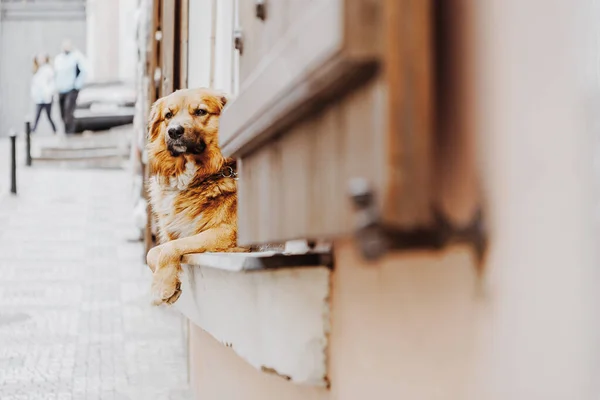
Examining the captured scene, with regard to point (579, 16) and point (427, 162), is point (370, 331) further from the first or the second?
point (579, 16)

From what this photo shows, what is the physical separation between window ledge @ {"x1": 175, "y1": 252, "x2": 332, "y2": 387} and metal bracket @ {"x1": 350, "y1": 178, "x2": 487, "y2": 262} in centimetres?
84

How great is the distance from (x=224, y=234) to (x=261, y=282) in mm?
683

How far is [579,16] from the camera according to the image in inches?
42.5

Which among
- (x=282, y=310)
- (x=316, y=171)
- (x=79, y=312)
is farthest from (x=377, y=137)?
(x=79, y=312)

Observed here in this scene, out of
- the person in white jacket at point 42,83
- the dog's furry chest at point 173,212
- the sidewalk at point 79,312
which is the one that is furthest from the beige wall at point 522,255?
the person in white jacket at point 42,83

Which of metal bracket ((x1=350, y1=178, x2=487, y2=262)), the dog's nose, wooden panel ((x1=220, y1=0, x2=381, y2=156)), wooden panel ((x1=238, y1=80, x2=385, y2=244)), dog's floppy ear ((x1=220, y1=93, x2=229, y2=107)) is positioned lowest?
metal bracket ((x1=350, y1=178, x2=487, y2=262))

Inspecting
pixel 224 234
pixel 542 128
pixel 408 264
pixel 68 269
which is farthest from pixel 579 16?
pixel 68 269

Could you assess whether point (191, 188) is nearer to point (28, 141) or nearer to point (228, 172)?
point (228, 172)

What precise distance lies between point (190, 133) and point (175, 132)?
46 mm

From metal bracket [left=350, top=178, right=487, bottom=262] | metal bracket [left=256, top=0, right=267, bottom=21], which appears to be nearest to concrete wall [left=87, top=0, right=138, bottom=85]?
metal bracket [left=256, top=0, right=267, bottom=21]

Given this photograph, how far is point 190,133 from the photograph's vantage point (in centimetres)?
303

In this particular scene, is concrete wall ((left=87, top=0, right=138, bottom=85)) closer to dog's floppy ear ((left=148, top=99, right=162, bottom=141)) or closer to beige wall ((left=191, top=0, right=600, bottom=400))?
dog's floppy ear ((left=148, top=99, right=162, bottom=141))

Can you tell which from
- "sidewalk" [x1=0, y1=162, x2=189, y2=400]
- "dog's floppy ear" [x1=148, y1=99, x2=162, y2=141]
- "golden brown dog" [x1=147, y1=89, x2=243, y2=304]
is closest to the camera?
"golden brown dog" [x1=147, y1=89, x2=243, y2=304]

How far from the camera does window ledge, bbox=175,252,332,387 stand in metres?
2.11
